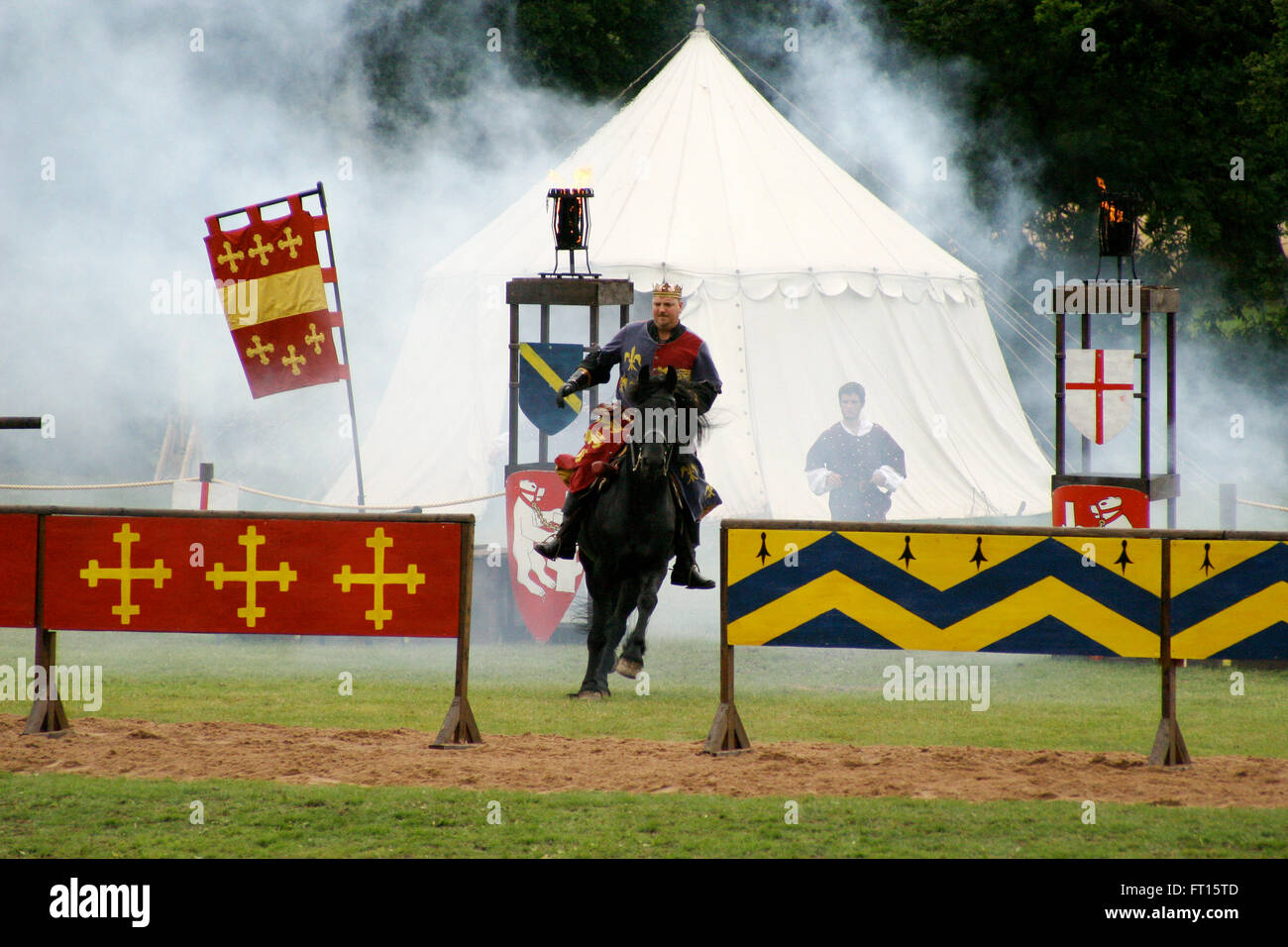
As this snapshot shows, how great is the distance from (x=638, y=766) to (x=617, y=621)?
2425mm

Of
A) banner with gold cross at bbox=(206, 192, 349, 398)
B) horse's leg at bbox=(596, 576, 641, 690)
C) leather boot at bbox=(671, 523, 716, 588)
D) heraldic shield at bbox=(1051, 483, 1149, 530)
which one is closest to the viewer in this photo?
leather boot at bbox=(671, 523, 716, 588)

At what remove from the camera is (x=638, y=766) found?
7.71 meters

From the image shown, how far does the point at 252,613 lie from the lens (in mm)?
8273

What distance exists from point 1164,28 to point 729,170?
11.8m

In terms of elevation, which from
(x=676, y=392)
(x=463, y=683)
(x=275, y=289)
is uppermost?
(x=275, y=289)

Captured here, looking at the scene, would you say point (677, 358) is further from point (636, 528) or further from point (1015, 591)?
point (1015, 591)

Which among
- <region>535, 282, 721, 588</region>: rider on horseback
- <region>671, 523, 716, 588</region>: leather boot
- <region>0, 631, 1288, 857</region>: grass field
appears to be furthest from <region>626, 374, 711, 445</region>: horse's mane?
<region>0, 631, 1288, 857</region>: grass field

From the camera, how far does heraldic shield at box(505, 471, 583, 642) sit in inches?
492

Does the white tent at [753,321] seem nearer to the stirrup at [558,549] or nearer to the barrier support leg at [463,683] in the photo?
the stirrup at [558,549]

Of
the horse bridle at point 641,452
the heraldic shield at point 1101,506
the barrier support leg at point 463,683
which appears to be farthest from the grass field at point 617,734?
the horse bridle at point 641,452

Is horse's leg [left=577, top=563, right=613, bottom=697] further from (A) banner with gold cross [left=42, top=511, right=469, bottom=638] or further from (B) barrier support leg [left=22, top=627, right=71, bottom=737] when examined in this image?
(B) barrier support leg [left=22, top=627, right=71, bottom=737]

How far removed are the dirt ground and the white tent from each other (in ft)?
29.8

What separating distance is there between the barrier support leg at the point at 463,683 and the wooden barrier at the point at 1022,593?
1.30m

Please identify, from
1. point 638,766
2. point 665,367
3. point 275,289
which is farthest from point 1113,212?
point 275,289
